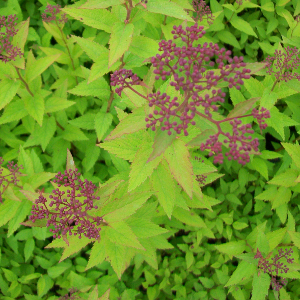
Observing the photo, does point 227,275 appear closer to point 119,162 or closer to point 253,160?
point 253,160

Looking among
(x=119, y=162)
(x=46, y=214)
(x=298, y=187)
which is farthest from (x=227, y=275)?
(x=46, y=214)

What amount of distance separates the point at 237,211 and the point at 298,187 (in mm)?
1006

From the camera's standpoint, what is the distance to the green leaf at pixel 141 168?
2.13m

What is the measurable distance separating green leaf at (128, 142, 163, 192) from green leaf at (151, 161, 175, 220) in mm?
289

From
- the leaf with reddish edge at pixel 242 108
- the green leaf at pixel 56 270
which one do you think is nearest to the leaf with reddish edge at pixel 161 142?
the leaf with reddish edge at pixel 242 108

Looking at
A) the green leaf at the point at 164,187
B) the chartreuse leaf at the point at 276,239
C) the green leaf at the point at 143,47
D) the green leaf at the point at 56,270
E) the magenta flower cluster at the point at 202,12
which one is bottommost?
the green leaf at the point at 56,270

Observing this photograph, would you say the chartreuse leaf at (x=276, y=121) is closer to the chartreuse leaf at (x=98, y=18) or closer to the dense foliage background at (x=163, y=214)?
the dense foliage background at (x=163, y=214)

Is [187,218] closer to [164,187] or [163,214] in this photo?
[163,214]

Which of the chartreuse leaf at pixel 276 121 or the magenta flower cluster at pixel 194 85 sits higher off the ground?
the magenta flower cluster at pixel 194 85

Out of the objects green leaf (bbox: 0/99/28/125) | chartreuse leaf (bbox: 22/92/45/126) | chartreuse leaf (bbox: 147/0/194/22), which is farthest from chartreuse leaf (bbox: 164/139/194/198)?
green leaf (bbox: 0/99/28/125)

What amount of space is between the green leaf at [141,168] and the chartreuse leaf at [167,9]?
1.08 metres

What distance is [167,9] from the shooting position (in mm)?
2197

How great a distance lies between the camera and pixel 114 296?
3.83 meters

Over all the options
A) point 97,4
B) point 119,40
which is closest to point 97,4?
point 97,4
